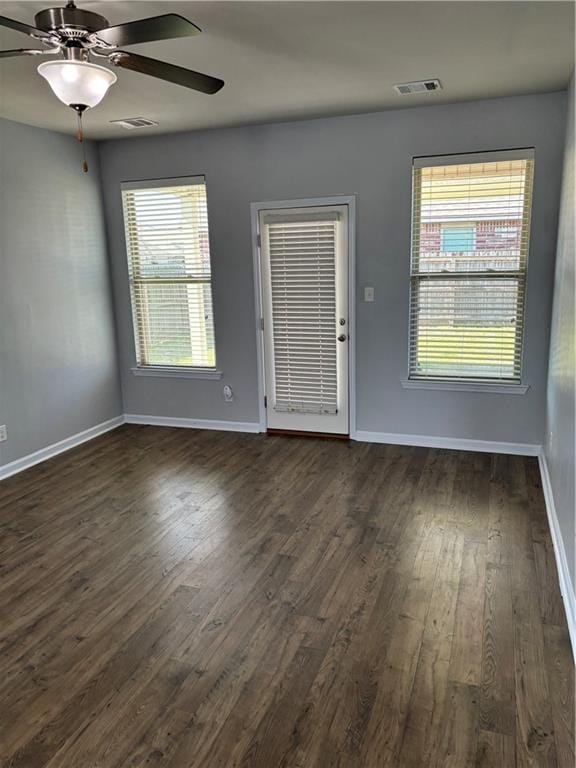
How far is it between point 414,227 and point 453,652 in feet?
10.3

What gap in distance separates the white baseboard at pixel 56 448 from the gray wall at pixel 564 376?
3795mm

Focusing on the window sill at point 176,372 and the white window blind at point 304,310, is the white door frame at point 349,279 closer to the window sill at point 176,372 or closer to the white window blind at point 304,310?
the white window blind at point 304,310

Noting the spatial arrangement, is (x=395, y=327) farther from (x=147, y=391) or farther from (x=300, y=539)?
(x=147, y=391)

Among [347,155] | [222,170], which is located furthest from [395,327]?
[222,170]

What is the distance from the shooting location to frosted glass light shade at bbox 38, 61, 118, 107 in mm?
2080

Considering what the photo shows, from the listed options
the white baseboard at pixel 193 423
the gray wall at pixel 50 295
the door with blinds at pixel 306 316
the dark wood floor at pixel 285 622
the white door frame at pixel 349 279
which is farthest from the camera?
the white baseboard at pixel 193 423

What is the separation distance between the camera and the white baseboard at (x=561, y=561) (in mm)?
2269

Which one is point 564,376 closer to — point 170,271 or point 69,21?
point 69,21

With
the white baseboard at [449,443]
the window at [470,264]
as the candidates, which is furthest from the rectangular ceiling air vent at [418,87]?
the white baseboard at [449,443]

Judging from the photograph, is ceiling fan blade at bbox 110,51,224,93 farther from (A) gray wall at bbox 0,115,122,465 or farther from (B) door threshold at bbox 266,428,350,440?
(B) door threshold at bbox 266,428,350,440

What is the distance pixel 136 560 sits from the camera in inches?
117

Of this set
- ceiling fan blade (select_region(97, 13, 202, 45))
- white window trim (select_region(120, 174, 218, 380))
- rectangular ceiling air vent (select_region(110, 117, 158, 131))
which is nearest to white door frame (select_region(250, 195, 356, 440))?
white window trim (select_region(120, 174, 218, 380))

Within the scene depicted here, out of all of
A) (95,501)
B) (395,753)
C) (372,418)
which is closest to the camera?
(395,753)

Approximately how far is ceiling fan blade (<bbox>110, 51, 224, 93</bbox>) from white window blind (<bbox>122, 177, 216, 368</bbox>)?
2556 millimetres
